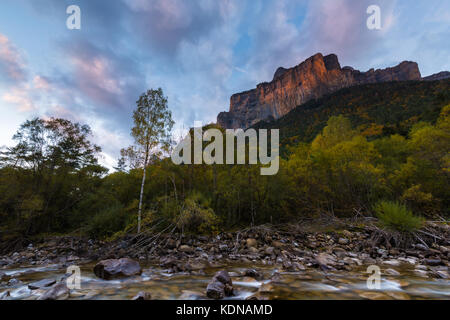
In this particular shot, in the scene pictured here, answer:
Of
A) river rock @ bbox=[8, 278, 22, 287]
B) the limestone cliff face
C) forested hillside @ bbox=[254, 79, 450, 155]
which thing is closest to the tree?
river rock @ bbox=[8, 278, 22, 287]

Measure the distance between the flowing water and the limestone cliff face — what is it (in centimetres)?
10815

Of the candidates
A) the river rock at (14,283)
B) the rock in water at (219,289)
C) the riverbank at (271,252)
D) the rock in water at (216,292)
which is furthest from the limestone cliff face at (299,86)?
the river rock at (14,283)

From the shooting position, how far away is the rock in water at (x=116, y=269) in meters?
4.88

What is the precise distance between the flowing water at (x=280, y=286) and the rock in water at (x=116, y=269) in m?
0.16

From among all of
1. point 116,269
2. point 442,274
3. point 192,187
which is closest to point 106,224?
point 192,187

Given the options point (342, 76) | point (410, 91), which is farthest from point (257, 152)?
point (342, 76)

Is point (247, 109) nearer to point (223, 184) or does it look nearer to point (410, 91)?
point (410, 91)

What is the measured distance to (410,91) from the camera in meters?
55.8

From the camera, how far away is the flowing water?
3369 millimetres

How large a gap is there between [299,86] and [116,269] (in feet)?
394

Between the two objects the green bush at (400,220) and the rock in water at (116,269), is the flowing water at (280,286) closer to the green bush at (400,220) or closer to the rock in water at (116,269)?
the rock in water at (116,269)

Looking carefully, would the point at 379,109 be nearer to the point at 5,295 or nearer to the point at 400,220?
the point at 400,220

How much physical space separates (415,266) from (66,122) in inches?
757
